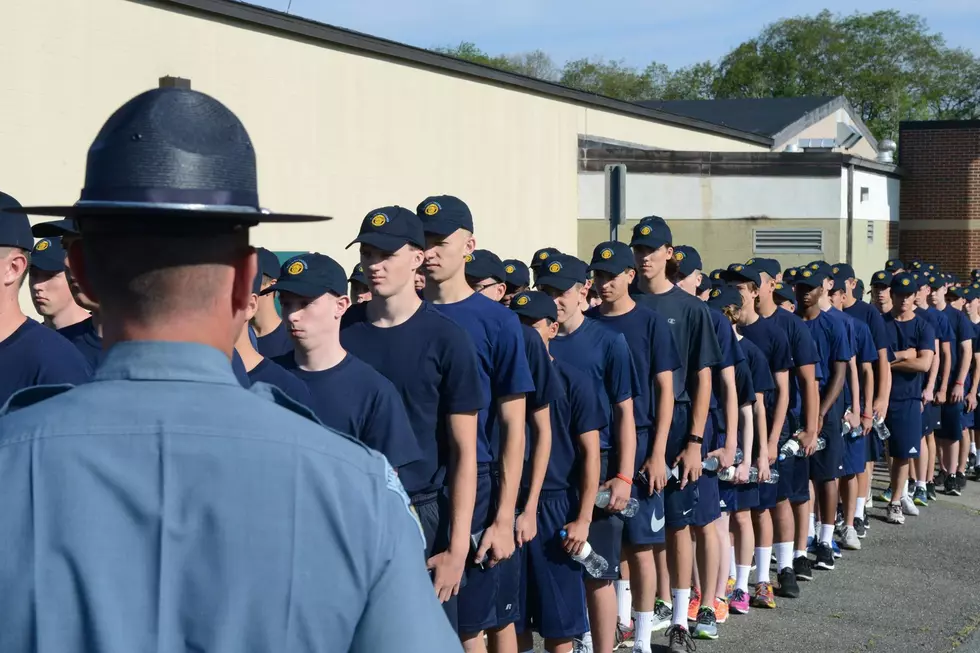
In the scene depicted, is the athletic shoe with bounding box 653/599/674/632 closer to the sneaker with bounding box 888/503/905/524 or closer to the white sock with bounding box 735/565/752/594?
the white sock with bounding box 735/565/752/594

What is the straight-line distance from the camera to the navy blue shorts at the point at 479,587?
5.38 metres

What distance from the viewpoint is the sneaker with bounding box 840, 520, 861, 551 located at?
10.6 m

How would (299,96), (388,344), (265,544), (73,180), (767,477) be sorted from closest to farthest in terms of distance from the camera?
(265,544), (388,344), (767,477), (73,180), (299,96)

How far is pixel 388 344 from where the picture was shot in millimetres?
4992

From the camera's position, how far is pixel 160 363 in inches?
63.4

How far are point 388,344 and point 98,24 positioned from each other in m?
8.32

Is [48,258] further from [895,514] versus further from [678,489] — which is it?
[895,514]

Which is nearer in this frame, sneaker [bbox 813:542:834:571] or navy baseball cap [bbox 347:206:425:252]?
navy baseball cap [bbox 347:206:425:252]

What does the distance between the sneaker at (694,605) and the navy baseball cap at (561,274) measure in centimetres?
246

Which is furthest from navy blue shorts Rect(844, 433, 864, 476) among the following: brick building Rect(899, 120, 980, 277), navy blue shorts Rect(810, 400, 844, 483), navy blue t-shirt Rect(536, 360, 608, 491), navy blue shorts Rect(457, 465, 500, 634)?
brick building Rect(899, 120, 980, 277)

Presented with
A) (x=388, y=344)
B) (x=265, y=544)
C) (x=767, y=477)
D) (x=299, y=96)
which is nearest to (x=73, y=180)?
(x=299, y=96)

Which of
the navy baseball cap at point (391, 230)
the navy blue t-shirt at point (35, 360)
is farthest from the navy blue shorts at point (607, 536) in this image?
the navy blue t-shirt at point (35, 360)

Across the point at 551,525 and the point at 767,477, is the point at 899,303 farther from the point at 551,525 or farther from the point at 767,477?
the point at 551,525

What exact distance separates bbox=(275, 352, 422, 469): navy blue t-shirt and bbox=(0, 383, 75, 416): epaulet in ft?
9.25
